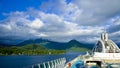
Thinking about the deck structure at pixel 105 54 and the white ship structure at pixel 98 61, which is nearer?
the white ship structure at pixel 98 61

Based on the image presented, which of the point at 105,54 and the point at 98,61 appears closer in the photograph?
the point at 98,61

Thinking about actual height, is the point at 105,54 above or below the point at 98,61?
above

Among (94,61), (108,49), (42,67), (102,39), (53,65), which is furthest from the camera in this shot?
(102,39)

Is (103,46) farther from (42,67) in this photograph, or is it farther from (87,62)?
(42,67)

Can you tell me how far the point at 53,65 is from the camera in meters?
23.4

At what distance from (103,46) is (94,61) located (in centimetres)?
1411

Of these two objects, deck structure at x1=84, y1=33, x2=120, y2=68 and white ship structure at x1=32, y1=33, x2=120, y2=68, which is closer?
white ship structure at x1=32, y1=33, x2=120, y2=68

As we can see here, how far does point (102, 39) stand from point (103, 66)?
30011 mm

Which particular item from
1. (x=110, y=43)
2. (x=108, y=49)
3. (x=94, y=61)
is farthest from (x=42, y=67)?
(x=110, y=43)

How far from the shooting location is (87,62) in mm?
41625

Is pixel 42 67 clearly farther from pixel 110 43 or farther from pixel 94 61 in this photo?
pixel 110 43

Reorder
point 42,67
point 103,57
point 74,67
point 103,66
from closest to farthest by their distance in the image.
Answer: point 42,67 < point 103,66 < point 74,67 < point 103,57

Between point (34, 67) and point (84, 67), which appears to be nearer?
point (34, 67)

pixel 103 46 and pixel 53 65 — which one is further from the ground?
pixel 103 46
